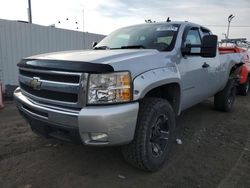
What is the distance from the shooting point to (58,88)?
2.89 m

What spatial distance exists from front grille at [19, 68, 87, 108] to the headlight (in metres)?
0.08

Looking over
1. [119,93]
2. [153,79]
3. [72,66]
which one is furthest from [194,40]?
[72,66]

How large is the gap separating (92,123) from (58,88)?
0.55m

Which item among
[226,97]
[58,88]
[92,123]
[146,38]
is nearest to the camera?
[92,123]

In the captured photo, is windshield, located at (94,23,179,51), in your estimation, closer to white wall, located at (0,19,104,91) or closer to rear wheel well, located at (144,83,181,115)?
rear wheel well, located at (144,83,181,115)

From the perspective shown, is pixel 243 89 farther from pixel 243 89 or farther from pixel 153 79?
pixel 153 79

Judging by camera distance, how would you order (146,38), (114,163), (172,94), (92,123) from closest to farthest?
(92,123), (114,163), (172,94), (146,38)

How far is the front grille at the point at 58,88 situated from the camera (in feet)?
8.99

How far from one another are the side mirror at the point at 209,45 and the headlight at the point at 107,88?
5.63ft

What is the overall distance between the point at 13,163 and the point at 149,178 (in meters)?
1.74

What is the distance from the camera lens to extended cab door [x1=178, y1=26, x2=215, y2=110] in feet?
13.2

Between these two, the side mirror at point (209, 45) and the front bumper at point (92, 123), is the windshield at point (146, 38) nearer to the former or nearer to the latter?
the side mirror at point (209, 45)

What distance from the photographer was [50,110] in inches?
116

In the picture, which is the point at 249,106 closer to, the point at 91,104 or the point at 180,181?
the point at 180,181
